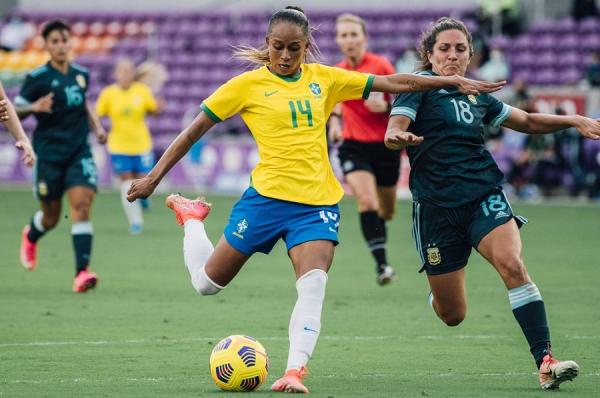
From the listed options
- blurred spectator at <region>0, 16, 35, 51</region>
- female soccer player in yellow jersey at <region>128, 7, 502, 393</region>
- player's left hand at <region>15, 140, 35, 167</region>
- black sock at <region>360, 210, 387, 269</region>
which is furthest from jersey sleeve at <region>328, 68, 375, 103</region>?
blurred spectator at <region>0, 16, 35, 51</region>

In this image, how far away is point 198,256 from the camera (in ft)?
26.5

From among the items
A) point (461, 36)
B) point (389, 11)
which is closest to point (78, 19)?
point (389, 11)

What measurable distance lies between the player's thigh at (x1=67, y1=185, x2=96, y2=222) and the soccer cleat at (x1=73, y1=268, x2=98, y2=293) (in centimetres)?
58

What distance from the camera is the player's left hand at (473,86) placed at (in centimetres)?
759

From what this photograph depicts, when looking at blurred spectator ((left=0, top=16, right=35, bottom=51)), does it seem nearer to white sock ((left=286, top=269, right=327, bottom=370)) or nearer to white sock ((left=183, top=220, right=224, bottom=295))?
white sock ((left=183, top=220, right=224, bottom=295))

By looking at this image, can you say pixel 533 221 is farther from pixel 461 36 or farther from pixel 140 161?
pixel 461 36

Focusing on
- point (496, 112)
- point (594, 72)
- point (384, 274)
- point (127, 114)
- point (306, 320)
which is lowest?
point (594, 72)

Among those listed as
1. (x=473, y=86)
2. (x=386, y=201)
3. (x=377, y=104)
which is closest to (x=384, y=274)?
(x=386, y=201)

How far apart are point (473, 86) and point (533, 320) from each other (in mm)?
1441

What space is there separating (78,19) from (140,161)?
16.8m

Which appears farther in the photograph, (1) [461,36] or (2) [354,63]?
(2) [354,63]

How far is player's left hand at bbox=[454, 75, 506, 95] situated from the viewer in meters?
7.59

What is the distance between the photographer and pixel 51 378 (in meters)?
7.66

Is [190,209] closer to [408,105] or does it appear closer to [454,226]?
[408,105]
